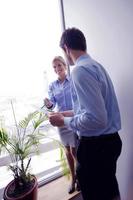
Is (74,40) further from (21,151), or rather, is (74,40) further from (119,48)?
(21,151)

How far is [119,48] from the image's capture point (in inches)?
59.1

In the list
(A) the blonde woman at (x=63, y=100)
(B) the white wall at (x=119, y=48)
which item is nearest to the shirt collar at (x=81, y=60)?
(B) the white wall at (x=119, y=48)

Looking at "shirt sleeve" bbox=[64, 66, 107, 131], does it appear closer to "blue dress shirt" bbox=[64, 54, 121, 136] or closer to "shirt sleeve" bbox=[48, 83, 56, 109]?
"blue dress shirt" bbox=[64, 54, 121, 136]

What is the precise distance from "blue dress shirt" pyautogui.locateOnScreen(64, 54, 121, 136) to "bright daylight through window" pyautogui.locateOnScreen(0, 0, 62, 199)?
1045mm

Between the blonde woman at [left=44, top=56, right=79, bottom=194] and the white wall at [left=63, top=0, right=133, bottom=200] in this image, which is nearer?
the white wall at [left=63, top=0, right=133, bottom=200]

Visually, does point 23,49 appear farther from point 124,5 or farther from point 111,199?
point 111,199

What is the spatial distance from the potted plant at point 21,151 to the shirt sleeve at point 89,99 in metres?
0.81

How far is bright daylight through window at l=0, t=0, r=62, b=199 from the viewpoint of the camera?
2098mm

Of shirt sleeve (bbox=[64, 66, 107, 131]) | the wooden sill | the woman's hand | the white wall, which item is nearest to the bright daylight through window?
the wooden sill

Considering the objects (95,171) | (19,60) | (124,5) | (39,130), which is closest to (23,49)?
(19,60)

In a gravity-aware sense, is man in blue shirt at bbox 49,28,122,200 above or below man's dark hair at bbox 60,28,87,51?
below

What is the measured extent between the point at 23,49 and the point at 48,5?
0.60 m

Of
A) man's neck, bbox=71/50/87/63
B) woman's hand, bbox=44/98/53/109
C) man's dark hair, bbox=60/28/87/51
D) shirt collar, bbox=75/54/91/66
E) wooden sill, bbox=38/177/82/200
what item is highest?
man's dark hair, bbox=60/28/87/51

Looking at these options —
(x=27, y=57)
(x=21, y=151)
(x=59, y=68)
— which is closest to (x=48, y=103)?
(x=59, y=68)
